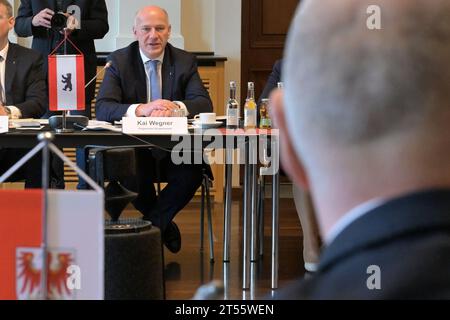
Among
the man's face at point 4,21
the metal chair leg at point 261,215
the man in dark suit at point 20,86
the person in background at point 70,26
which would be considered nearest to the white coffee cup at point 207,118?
the metal chair leg at point 261,215

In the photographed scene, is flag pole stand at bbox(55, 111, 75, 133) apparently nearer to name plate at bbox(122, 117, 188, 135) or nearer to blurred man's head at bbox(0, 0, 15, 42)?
name plate at bbox(122, 117, 188, 135)

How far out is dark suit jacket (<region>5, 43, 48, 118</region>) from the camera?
4.54 meters

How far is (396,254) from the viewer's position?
60 centimetres

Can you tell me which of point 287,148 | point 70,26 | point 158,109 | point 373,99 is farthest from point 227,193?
point 373,99

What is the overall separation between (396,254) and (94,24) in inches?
190

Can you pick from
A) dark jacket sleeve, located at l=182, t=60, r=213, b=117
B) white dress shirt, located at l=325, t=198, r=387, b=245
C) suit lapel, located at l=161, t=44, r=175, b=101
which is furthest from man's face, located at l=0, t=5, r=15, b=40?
white dress shirt, located at l=325, t=198, r=387, b=245

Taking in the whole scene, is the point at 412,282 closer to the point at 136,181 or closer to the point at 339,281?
the point at 339,281

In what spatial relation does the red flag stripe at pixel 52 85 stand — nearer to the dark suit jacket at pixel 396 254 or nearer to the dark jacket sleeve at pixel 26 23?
the dark jacket sleeve at pixel 26 23

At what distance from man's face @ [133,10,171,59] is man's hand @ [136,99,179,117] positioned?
54cm

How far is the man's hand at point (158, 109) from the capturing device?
12.8ft

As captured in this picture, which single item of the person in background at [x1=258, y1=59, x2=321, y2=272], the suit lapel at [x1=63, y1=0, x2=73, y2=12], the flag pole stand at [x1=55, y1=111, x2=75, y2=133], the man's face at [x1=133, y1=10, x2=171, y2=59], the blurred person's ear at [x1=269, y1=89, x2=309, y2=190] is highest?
the suit lapel at [x1=63, y1=0, x2=73, y2=12]

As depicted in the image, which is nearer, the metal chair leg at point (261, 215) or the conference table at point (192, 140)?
the conference table at point (192, 140)

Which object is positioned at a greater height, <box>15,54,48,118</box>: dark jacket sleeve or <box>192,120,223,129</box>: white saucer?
<box>15,54,48,118</box>: dark jacket sleeve

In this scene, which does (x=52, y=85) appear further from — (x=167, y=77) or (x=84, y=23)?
(x=84, y=23)
